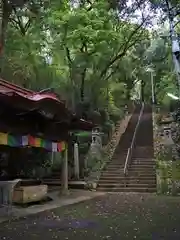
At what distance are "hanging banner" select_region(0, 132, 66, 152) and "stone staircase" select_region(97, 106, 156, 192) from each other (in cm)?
416

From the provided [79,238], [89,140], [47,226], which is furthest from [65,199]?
[89,140]

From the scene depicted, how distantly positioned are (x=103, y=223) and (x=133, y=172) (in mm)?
10261

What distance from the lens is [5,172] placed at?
1728cm

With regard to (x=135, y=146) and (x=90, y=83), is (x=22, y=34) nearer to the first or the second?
(x=90, y=83)

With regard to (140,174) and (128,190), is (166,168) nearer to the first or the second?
(140,174)

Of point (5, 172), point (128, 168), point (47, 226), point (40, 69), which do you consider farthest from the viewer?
point (40, 69)

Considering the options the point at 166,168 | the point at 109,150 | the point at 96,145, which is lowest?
the point at 166,168

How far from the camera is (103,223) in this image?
28.3 ft

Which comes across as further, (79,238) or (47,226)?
(47,226)

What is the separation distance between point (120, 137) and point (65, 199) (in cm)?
1399

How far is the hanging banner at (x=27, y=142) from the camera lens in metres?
10.7

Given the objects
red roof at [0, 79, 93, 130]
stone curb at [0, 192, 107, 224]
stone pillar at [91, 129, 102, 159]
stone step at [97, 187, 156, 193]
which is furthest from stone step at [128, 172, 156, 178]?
red roof at [0, 79, 93, 130]

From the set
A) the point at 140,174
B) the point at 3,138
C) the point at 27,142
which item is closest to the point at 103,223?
the point at 3,138

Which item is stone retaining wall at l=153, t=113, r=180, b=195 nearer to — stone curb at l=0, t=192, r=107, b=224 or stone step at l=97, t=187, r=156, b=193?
stone step at l=97, t=187, r=156, b=193
